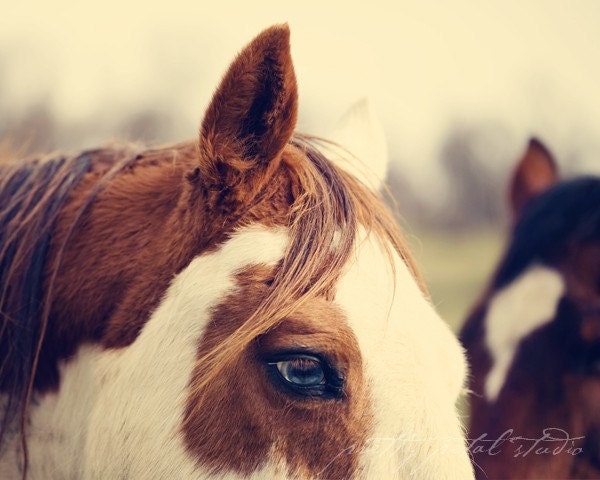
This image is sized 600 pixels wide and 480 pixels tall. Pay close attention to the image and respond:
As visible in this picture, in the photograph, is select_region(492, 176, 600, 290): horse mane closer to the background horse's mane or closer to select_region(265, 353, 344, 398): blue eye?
the background horse's mane

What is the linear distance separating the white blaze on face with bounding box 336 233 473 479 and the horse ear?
32 cm

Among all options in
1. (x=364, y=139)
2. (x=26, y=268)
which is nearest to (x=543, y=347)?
(x=364, y=139)

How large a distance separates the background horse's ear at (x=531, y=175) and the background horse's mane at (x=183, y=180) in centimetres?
196

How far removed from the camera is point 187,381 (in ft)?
4.65

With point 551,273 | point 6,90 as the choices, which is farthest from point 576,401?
point 6,90

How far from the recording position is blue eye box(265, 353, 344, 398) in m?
1.34

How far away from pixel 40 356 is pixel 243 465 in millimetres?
604

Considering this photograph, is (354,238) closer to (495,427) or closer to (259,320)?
(259,320)

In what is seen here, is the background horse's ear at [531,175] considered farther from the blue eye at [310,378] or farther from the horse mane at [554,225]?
the blue eye at [310,378]

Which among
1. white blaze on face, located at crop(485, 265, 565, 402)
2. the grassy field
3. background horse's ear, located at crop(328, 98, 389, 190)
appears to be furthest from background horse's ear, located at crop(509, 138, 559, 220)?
the grassy field

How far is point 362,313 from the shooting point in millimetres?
1370

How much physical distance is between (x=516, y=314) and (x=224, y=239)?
1707mm

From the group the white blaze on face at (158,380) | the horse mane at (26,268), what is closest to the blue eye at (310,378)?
the white blaze on face at (158,380)

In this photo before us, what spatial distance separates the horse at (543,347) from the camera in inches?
97.0
